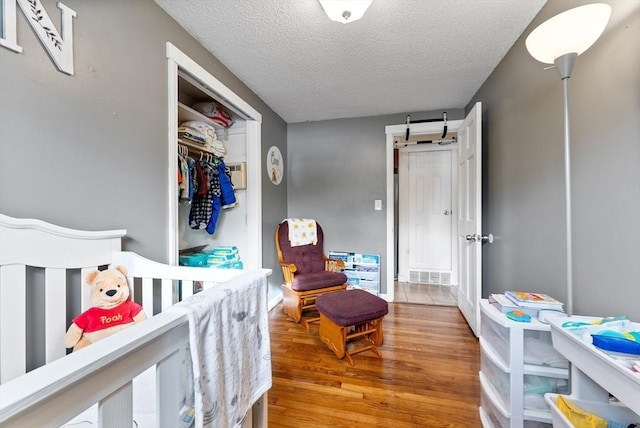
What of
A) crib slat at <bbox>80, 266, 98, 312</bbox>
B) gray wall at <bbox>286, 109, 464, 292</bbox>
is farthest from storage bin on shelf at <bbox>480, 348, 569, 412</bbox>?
gray wall at <bbox>286, 109, 464, 292</bbox>

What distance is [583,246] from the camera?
1091 millimetres

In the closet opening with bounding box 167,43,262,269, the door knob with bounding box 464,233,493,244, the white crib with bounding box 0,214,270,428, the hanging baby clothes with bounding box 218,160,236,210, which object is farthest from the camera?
the hanging baby clothes with bounding box 218,160,236,210

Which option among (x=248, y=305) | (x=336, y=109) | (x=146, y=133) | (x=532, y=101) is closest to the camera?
(x=248, y=305)

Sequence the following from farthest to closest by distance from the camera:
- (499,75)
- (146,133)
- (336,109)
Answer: (336,109), (499,75), (146,133)

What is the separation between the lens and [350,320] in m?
1.71

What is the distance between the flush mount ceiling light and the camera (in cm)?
128

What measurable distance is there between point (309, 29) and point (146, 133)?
3.81 feet

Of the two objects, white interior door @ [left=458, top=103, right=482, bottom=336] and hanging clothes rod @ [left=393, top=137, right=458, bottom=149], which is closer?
white interior door @ [left=458, top=103, right=482, bottom=336]

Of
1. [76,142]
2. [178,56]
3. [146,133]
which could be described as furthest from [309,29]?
[76,142]

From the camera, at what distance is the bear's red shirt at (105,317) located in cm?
94

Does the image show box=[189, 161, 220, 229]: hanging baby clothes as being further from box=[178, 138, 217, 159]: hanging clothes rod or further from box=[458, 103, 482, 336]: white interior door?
box=[458, 103, 482, 336]: white interior door

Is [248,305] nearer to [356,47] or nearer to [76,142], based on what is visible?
[76,142]

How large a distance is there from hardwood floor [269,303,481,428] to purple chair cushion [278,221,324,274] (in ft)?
2.12

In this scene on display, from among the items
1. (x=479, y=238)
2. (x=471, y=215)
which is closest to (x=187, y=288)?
(x=479, y=238)
